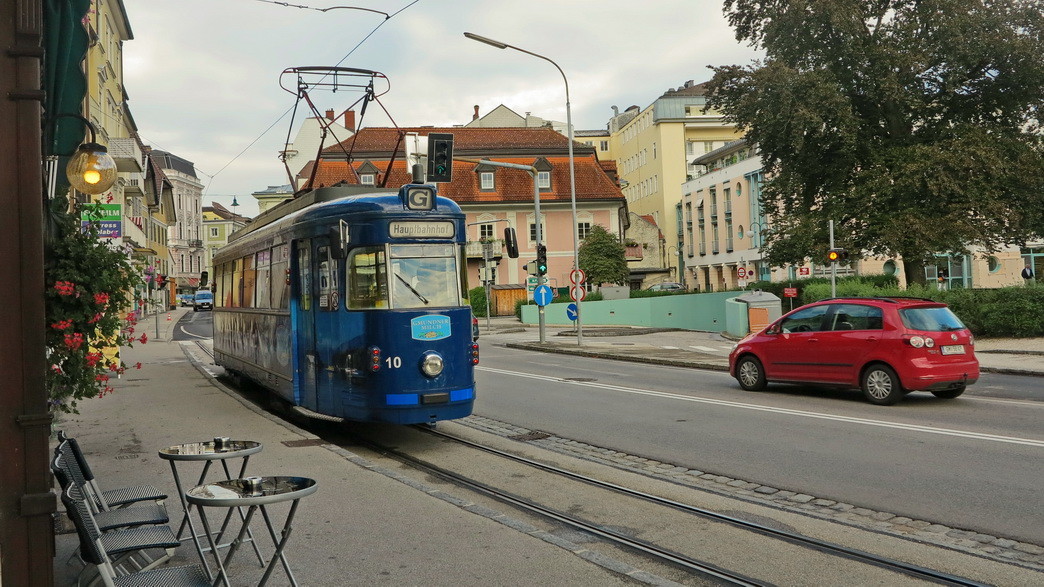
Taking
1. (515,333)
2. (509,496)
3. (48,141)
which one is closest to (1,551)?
(48,141)

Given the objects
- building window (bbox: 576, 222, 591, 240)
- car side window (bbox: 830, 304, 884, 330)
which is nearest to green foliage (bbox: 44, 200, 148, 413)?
car side window (bbox: 830, 304, 884, 330)

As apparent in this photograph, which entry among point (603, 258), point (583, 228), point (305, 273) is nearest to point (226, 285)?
point (305, 273)

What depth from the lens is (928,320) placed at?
45.4 feet

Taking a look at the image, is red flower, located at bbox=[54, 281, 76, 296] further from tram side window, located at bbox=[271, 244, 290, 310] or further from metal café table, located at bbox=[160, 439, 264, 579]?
tram side window, located at bbox=[271, 244, 290, 310]

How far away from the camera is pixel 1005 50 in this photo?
96.6 feet

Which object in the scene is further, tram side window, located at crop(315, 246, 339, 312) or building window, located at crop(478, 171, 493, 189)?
building window, located at crop(478, 171, 493, 189)

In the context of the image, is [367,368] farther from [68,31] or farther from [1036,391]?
[1036,391]

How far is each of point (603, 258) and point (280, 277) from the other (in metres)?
49.1

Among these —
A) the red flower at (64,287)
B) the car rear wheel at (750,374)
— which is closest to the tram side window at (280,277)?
the red flower at (64,287)

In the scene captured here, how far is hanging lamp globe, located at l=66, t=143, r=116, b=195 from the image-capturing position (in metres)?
6.57

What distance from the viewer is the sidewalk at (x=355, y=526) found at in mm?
5414

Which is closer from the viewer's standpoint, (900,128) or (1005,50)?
(1005,50)

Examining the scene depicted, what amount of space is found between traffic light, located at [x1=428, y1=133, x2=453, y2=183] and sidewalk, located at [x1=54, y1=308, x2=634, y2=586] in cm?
1132

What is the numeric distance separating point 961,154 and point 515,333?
21401 mm
